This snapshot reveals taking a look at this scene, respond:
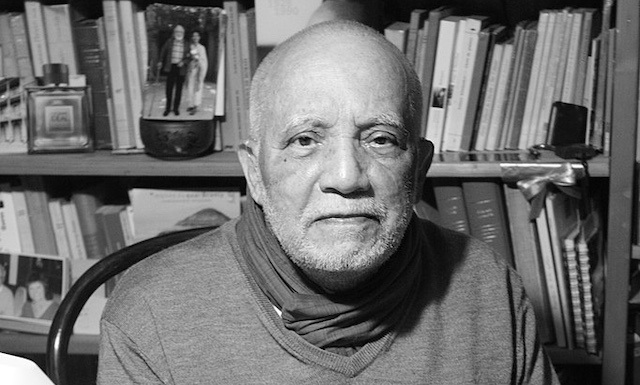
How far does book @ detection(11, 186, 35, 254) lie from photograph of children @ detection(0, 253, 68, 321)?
0.03 metres

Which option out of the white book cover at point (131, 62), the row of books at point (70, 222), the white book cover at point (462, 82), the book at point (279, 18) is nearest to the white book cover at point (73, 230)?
the row of books at point (70, 222)

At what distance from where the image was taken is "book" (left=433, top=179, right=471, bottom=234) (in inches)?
74.4

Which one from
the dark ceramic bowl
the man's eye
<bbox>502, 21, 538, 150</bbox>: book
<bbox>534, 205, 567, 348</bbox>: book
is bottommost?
<bbox>534, 205, 567, 348</bbox>: book

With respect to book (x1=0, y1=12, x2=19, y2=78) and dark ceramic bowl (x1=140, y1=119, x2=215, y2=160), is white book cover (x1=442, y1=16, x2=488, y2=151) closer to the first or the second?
dark ceramic bowl (x1=140, y1=119, x2=215, y2=160)

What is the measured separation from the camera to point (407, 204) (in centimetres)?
125

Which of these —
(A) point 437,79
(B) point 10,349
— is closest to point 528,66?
(A) point 437,79

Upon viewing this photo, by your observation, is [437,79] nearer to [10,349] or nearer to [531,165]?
[531,165]

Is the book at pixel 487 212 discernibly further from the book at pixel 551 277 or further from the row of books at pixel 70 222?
the row of books at pixel 70 222

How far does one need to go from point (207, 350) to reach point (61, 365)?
25cm

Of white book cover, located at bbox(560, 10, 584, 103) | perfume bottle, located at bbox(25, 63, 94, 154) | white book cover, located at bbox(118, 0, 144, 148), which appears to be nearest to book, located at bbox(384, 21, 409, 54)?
white book cover, located at bbox(560, 10, 584, 103)

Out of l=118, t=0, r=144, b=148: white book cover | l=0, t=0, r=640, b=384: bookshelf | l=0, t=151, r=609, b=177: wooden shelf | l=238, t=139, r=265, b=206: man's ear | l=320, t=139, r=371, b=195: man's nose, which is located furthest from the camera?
l=118, t=0, r=144, b=148: white book cover

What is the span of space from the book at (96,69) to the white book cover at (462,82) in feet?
2.54

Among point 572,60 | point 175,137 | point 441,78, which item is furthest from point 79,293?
point 572,60

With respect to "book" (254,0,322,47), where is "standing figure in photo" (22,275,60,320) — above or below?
below
